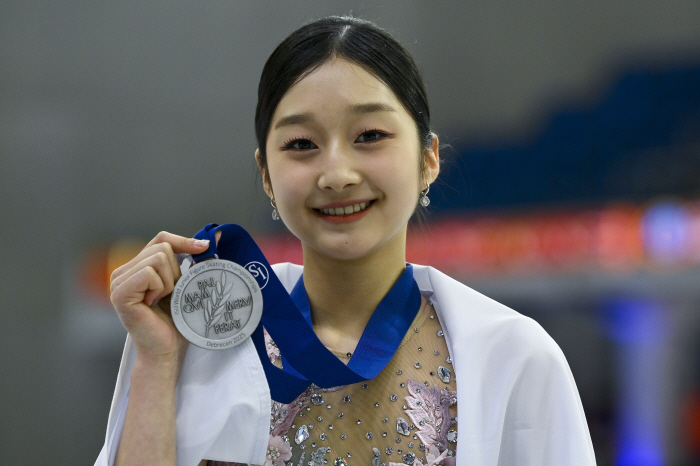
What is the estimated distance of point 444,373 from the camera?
1232 millimetres

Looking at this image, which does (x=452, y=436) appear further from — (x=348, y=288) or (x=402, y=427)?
(x=348, y=288)

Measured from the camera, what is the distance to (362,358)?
48.0 inches

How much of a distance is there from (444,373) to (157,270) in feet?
1.74

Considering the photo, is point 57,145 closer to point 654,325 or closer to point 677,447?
point 654,325

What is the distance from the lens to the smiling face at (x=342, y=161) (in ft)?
3.81

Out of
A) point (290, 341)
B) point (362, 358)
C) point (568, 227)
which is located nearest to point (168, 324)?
point (290, 341)

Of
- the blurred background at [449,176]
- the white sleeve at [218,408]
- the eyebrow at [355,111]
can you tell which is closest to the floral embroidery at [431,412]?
the white sleeve at [218,408]

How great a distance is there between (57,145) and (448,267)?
2.50 m

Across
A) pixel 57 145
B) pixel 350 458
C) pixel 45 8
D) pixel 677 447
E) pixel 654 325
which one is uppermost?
pixel 45 8

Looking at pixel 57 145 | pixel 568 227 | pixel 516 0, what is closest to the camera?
pixel 568 227

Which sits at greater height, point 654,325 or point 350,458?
point 350,458

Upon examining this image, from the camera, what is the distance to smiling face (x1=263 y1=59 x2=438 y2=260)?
116 centimetres

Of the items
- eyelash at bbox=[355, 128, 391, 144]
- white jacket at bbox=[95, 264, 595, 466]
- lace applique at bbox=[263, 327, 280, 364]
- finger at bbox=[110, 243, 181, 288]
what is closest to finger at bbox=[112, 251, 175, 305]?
finger at bbox=[110, 243, 181, 288]

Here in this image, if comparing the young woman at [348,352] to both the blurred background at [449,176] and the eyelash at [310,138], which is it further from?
the blurred background at [449,176]
